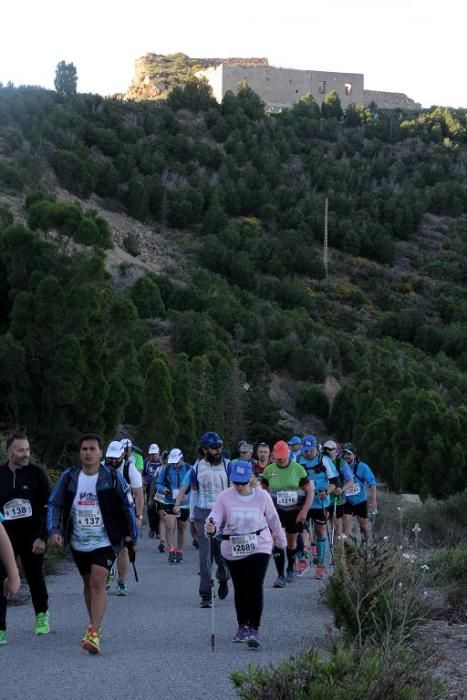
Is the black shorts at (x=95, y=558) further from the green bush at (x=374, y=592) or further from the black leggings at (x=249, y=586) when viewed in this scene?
the green bush at (x=374, y=592)

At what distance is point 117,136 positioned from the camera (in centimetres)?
9512

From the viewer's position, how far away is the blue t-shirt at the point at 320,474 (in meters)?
14.9

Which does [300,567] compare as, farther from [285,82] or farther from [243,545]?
[285,82]

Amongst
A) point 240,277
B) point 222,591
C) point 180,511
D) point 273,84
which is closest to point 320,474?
point 180,511

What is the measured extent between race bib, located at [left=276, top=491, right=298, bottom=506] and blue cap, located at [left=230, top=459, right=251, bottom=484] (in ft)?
12.4

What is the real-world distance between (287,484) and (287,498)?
17 centimetres

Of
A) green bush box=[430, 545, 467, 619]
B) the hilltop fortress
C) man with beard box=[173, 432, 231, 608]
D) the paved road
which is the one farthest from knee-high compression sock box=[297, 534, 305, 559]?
the hilltop fortress

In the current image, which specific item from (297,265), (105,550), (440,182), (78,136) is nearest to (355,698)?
(105,550)

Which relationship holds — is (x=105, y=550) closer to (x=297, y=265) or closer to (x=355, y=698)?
(x=355, y=698)

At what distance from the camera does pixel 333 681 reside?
18.8 feet

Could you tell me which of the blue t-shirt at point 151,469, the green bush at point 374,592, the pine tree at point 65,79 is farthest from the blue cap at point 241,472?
the pine tree at point 65,79

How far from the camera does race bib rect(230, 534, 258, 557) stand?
30.7ft

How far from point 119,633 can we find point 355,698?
4733 millimetres

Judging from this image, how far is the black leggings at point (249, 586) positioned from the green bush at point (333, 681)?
312cm
